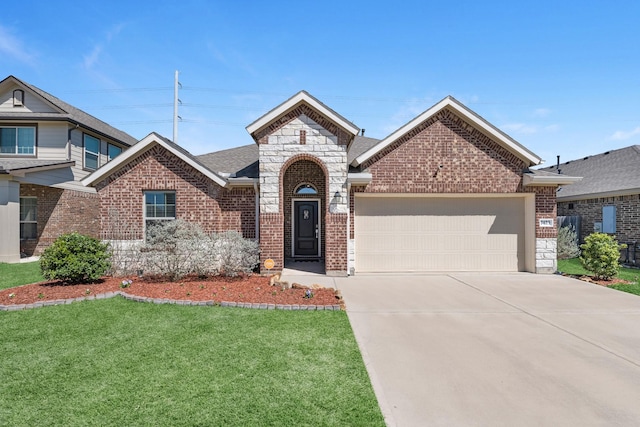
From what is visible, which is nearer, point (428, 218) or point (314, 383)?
point (314, 383)

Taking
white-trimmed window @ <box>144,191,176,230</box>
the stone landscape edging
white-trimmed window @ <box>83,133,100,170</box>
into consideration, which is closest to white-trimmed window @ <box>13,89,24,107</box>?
white-trimmed window @ <box>83,133,100,170</box>

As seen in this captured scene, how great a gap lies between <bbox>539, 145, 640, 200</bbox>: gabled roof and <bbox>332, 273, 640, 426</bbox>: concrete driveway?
342 inches

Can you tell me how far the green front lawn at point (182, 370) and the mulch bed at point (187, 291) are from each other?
798 millimetres

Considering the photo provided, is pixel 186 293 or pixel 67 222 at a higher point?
pixel 67 222

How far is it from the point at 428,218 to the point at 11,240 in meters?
15.8

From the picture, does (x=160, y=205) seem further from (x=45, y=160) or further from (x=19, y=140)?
(x=19, y=140)

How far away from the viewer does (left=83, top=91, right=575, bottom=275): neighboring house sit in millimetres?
10383

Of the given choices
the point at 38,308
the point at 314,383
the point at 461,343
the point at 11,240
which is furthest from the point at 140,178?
the point at 461,343

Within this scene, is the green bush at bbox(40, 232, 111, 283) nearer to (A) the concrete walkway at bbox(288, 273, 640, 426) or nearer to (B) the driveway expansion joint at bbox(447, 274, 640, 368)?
(A) the concrete walkway at bbox(288, 273, 640, 426)

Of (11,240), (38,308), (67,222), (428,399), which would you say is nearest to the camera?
(428,399)

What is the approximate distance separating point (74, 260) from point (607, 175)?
876 inches

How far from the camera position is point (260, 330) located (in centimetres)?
561

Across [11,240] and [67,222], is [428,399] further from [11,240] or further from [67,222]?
[67,222]

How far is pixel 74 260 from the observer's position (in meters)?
8.22
